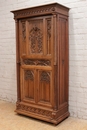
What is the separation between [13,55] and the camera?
3953 mm

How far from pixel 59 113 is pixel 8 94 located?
5.33ft

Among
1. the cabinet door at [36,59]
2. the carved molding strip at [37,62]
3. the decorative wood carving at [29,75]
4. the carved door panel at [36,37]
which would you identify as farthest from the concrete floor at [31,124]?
the carved door panel at [36,37]

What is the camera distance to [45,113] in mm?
2953

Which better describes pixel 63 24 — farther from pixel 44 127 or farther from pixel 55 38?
pixel 44 127

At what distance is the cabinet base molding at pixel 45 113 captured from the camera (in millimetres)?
2838

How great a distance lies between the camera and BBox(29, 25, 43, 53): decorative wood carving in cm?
298

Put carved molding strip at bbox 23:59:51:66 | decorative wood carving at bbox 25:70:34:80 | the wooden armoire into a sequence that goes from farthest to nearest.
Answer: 1. decorative wood carving at bbox 25:70:34:80
2. carved molding strip at bbox 23:59:51:66
3. the wooden armoire

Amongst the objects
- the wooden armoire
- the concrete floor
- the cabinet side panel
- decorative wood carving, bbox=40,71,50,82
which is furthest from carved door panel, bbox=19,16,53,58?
the concrete floor

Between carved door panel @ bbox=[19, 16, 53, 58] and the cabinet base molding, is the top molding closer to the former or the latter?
carved door panel @ bbox=[19, 16, 53, 58]

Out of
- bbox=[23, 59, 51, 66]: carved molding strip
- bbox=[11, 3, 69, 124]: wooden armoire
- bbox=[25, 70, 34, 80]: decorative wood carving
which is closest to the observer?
bbox=[11, 3, 69, 124]: wooden armoire

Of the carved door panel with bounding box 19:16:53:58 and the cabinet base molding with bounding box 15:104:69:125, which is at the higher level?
the carved door panel with bounding box 19:16:53:58

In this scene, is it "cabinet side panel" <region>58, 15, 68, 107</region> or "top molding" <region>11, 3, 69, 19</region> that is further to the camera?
"cabinet side panel" <region>58, 15, 68, 107</region>

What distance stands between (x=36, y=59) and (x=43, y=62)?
15 centimetres

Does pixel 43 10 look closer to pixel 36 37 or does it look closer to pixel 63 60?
pixel 36 37
